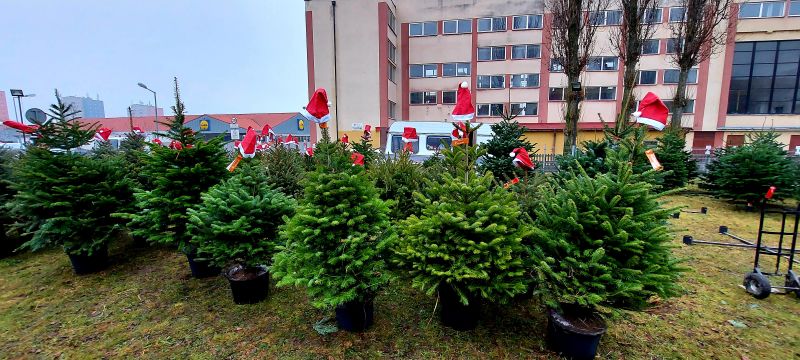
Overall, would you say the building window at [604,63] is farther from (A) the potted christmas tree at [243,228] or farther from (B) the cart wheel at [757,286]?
(A) the potted christmas tree at [243,228]

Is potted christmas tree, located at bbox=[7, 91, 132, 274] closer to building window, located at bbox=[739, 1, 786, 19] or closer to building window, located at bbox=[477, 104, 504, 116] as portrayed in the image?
building window, located at bbox=[477, 104, 504, 116]

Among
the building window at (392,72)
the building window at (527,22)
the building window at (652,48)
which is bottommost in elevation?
the building window at (392,72)

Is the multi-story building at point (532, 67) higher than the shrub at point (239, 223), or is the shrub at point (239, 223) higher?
the multi-story building at point (532, 67)

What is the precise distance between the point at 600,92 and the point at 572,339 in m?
30.5

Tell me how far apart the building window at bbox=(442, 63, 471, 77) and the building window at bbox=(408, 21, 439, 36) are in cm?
315

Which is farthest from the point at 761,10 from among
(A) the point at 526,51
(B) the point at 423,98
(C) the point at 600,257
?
(C) the point at 600,257

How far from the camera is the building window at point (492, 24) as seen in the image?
92.9ft

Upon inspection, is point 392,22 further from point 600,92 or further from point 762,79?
point 762,79

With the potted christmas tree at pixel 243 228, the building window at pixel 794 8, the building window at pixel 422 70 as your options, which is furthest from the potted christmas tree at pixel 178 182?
the building window at pixel 794 8

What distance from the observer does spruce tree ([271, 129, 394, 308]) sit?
2.96m

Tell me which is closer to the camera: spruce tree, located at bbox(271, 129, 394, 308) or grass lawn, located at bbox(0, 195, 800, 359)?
spruce tree, located at bbox(271, 129, 394, 308)

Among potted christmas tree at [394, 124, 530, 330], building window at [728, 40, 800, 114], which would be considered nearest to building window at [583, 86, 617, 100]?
building window at [728, 40, 800, 114]

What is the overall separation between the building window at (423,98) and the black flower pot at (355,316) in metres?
28.3

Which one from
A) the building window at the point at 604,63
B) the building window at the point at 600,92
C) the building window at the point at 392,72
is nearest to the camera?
the building window at the point at 604,63
